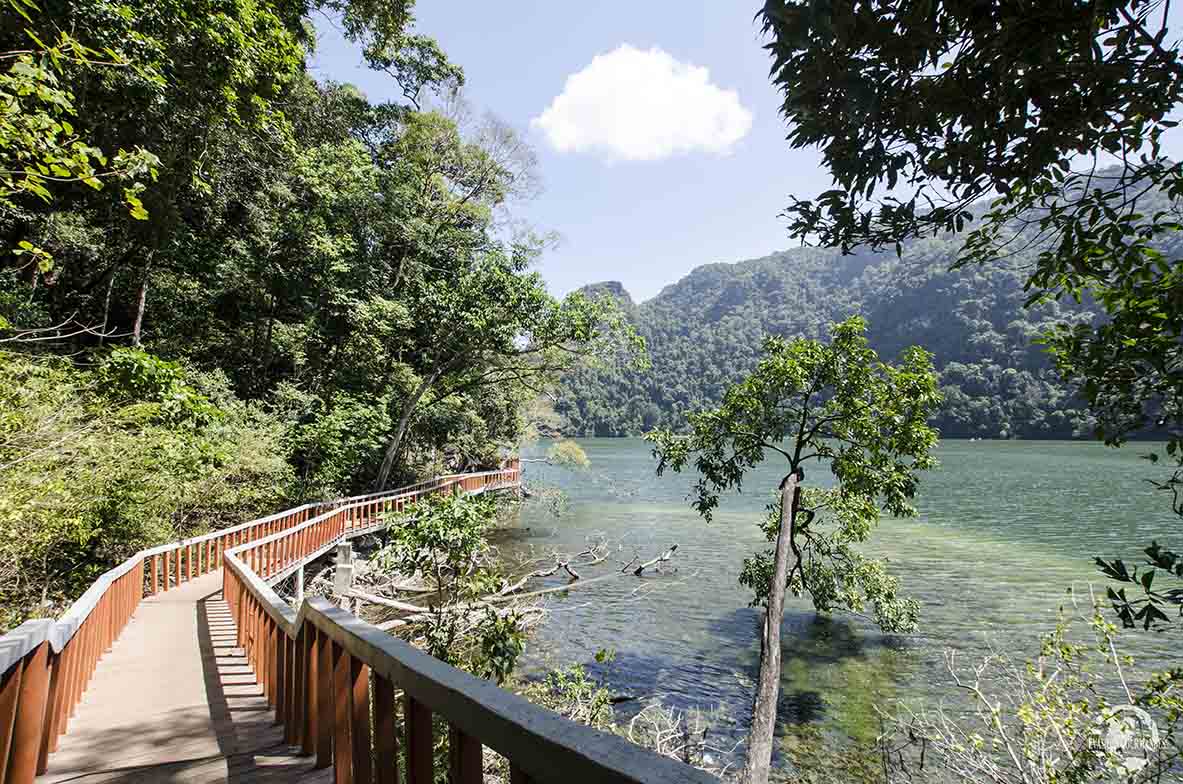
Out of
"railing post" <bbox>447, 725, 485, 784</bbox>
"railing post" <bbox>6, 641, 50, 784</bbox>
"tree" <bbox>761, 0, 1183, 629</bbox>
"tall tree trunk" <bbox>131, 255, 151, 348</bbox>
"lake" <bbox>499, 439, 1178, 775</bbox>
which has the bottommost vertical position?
"lake" <bbox>499, 439, 1178, 775</bbox>

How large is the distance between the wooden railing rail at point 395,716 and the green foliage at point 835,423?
5.30 metres

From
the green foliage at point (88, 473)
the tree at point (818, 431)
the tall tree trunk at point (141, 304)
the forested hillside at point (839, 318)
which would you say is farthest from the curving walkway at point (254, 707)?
the forested hillside at point (839, 318)

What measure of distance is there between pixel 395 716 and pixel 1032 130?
3.18 meters

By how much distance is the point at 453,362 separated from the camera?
1673cm

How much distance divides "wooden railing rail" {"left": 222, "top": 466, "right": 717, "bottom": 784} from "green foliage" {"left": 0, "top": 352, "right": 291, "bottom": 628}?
4.57 metres

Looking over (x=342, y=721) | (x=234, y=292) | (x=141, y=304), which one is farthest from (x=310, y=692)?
(x=234, y=292)

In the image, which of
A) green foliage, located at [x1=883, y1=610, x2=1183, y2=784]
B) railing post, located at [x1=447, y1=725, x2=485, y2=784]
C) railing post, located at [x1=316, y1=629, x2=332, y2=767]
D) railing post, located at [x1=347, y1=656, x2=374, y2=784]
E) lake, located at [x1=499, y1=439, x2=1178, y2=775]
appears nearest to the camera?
railing post, located at [x1=447, y1=725, x2=485, y2=784]

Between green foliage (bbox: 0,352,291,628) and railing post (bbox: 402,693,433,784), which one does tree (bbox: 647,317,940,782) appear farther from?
green foliage (bbox: 0,352,291,628)

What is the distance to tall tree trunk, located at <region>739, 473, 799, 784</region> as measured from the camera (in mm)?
6277

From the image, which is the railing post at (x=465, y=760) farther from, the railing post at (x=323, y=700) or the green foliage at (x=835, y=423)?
the green foliage at (x=835, y=423)

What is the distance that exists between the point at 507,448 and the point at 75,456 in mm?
17817

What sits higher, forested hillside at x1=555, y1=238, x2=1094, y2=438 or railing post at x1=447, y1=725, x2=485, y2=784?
forested hillside at x1=555, y1=238, x2=1094, y2=438

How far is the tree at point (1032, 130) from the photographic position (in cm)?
216

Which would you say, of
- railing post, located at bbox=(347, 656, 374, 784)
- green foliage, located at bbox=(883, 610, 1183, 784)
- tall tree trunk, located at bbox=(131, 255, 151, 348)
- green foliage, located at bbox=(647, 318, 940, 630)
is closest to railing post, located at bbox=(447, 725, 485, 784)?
railing post, located at bbox=(347, 656, 374, 784)
